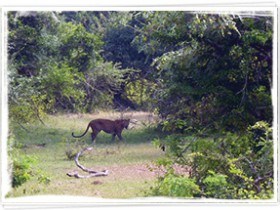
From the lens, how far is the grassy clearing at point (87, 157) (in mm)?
6773

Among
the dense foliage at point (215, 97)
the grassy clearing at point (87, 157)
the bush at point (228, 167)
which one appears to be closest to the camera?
the bush at point (228, 167)

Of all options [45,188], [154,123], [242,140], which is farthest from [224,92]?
[154,123]

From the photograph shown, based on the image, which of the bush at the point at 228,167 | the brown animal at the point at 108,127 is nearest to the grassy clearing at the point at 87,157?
the brown animal at the point at 108,127

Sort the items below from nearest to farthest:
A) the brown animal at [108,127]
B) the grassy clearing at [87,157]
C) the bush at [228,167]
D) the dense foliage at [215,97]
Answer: the bush at [228,167]
the dense foliage at [215,97]
the grassy clearing at [87,157]
the brown animal at [108,127]

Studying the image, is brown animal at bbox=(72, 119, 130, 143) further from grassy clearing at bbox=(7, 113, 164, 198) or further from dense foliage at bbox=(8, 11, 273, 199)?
dense foliage at bbox=(8, 11, 273, 199)

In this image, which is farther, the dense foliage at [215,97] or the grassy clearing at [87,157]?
the grassy clearing at [87,157]

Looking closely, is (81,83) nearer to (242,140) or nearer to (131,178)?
(131,178)

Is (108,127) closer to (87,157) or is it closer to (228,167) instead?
(87,157)

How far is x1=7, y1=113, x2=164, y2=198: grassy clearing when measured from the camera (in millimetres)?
6773

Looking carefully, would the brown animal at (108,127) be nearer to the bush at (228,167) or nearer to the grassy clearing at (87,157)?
the grassy clearing at (87,157)

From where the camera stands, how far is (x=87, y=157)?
9219 mm

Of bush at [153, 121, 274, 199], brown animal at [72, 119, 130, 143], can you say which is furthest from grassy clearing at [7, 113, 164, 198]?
bush at [153, 121, 274, 199]

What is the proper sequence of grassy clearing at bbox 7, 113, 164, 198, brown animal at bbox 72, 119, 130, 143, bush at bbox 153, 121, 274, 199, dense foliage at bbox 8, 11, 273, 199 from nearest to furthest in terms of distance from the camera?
bush at bbox 153, 121, 274, 199 → dense foliage at bbox 8, 11, 273, 199 → grassy clearing at bbox 7, 113, 164, 198 → brown animal at bbox 72, 119, 130, 143

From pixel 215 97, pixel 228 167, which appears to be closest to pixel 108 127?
pixel 215 97
